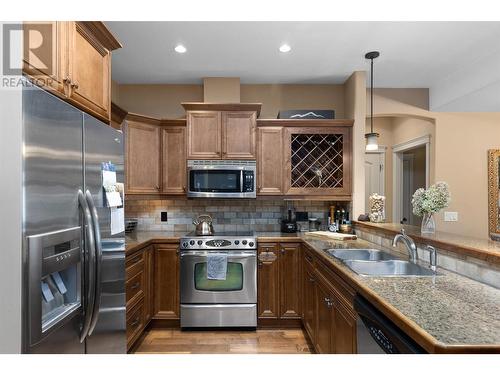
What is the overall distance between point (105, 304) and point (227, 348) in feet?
5.00

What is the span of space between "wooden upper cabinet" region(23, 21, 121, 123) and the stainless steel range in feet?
5.38

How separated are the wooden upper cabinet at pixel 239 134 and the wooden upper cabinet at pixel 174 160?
1.64 feet

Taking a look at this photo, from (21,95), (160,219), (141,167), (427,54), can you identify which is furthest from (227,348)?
(427,54)

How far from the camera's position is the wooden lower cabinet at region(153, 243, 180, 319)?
122 inches

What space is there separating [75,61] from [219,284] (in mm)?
2307

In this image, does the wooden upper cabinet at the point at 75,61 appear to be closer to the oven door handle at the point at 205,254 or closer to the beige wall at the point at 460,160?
the oven door handle at the point at 205,254

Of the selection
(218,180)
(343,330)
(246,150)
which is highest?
(246,150)

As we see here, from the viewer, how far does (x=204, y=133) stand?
3371 millimetres

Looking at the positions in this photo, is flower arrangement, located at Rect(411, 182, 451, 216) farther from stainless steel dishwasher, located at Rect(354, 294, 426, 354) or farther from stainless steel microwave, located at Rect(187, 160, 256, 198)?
stainless steel microwave, located at Rect(187, 160, 256, 198)

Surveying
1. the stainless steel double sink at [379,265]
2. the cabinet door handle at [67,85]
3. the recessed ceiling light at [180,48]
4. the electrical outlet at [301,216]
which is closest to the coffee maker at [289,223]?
the electrical outlet at [301,216]

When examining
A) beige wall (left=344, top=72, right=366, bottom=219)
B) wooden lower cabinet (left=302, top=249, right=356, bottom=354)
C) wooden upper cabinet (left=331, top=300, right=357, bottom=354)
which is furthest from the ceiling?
wooden upper cabinet (left=331, top=300, right=357, bottom=354)

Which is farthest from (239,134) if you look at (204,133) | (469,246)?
(469,246)

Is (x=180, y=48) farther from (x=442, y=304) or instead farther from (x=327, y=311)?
(x=442, y=304)

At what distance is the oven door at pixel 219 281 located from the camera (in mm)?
3039
